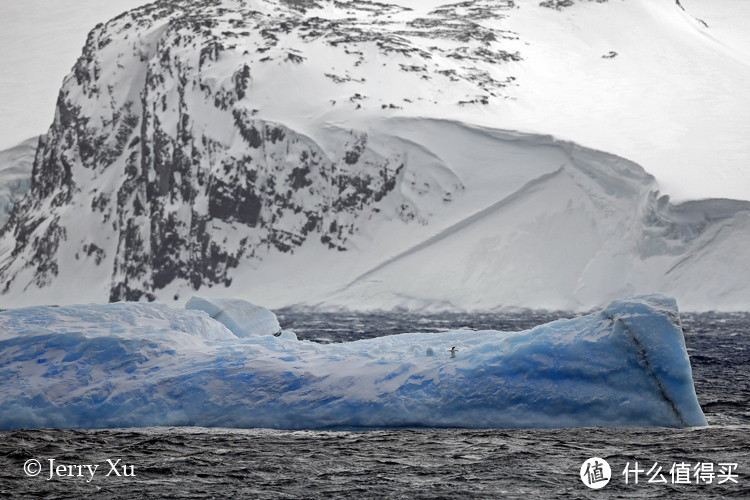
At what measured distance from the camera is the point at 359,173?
214 feet

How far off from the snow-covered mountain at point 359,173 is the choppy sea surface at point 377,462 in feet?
126

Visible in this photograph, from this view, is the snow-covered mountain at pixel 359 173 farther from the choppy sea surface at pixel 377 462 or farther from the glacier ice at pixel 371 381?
the choppy sea surface at pixel 377 462

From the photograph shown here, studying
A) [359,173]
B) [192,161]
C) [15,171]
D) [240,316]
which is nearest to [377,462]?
[240,316]

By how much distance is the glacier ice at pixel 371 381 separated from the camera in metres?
15.5

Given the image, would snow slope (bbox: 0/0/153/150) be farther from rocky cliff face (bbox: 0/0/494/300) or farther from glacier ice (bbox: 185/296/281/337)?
glacier ice (bbox: 185/296/281/337)

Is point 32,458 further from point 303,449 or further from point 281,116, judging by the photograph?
point 281,116

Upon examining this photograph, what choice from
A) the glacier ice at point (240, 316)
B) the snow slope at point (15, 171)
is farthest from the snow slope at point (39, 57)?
the glacier ice at point (240, 316)

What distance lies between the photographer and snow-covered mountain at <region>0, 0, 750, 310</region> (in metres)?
56.0

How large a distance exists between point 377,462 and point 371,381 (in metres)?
3.37

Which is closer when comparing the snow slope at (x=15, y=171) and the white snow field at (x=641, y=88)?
the white snow field at (x=641, y=88)

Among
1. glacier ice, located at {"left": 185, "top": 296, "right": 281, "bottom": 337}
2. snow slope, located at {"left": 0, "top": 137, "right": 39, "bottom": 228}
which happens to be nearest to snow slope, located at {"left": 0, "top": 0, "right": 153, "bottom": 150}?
snow slope, located at {"left": 0, "top": 137, "right": 39, "bottom": 228}

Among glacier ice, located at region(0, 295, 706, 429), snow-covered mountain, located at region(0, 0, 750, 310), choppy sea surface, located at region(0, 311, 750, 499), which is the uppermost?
snow-covered mountain, located at region(0, 0, 750, 310)

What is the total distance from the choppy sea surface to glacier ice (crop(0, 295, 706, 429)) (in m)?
0.48

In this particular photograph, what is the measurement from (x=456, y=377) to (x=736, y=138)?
49.6 meters
